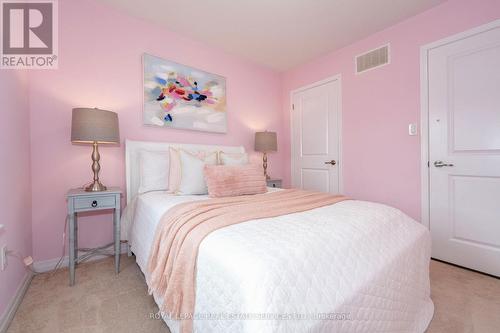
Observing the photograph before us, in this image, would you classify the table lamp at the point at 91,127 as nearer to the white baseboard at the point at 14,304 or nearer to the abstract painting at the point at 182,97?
the abstract painting at the point at 182,97

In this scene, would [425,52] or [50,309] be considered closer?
[50,309]

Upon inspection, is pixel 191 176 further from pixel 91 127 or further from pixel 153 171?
pixel 91 127

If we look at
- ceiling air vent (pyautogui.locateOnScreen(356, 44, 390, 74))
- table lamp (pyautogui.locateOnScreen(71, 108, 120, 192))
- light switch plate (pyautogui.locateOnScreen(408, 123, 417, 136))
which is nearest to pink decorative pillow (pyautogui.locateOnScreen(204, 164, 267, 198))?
table lamp (pyautogui.locateOnScreen(71, 108, 120, 192))

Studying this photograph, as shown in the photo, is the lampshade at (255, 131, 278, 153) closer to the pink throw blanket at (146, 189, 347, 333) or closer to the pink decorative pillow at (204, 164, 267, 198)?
the pink decorative pillow at (204, 164, 267, 198)

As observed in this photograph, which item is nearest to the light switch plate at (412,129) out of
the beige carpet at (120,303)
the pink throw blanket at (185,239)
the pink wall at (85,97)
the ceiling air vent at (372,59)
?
the ceiling air vent at (372,59)

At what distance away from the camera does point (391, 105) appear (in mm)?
2572

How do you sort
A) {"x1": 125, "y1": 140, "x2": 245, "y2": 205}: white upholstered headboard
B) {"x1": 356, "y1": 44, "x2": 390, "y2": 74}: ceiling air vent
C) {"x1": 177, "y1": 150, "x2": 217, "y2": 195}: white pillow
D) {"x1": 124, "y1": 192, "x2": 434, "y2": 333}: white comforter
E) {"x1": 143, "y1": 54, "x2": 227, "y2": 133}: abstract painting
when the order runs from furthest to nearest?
1. {"x1": 356, "y1": 44, "x2": 390, "y2": 74}: ceiling air vent
2. {"x1": 143, "y1": 54, "x2": 227, "y2": 133}: abstract painting
3. {"x1": 125, "y1": 140, "x2": 245, "y2": 205}: white upholstered headboard
4. {"x1": 177, "y1": 150, "x2": 217, "y2": 195}: white pillow
5. {"x1": 124, "y1": 192, "x2": 434, "y2": 333}: white comforter

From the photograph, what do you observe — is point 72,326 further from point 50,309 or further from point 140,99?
point 140,99

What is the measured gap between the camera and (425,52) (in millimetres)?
2309

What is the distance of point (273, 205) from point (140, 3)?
229 centimetres

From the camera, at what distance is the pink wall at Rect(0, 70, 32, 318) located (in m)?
1.37

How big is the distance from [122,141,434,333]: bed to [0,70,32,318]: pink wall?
3.37 feet

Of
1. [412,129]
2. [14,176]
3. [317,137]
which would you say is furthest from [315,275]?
[317,137]

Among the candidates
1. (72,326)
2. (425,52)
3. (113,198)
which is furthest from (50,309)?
(425,52)
